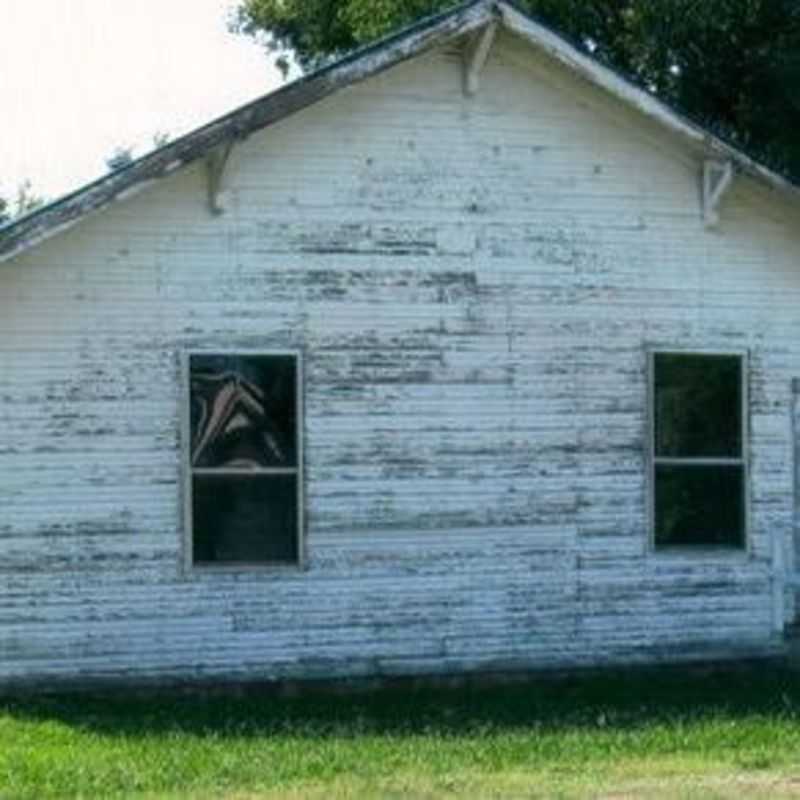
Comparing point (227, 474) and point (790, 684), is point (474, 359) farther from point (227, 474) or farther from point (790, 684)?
point (790, 684)

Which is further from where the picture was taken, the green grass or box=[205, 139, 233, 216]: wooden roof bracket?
box=[205, 139, 233, 216]: wooden roof bracket

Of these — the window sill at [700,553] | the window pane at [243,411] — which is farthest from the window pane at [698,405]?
the window pane at [243,411]

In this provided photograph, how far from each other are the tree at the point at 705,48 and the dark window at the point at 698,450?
6405 millimetres

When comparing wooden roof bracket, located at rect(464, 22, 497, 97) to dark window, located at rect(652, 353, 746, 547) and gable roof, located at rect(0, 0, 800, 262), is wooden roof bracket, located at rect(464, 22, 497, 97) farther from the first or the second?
dark window, located at rect(652, 353, 746, 547)

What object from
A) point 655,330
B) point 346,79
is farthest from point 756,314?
A: point 346,79

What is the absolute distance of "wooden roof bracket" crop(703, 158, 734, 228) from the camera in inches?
632

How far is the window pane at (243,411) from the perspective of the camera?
577 inches

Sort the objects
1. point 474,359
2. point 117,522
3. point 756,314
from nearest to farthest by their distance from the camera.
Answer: point 117,522 < point 474,359 < point 756,314

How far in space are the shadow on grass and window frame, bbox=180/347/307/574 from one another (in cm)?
96

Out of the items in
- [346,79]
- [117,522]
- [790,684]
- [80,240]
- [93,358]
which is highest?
[346,79]

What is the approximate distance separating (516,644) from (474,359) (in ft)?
7.71

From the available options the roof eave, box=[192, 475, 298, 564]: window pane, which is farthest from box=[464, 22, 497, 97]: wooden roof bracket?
box=[192, 475, 298, 564]: window pane

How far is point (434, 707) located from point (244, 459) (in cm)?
246

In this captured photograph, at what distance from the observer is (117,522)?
14.4 meters
